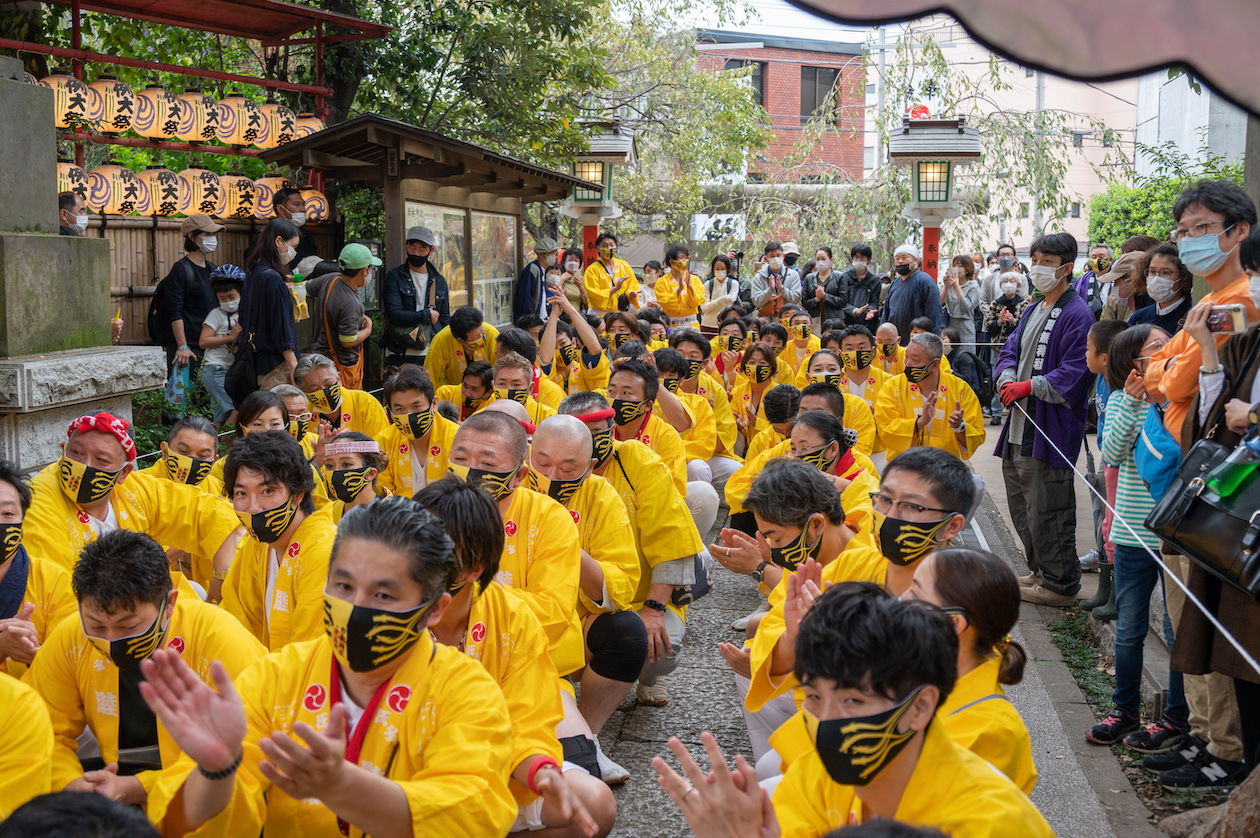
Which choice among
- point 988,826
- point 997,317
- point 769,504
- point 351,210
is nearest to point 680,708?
point 769,504

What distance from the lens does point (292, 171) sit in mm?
12211

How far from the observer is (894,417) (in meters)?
8.14

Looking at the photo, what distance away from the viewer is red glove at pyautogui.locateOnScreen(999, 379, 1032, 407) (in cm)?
685

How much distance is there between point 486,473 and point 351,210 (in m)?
8.49

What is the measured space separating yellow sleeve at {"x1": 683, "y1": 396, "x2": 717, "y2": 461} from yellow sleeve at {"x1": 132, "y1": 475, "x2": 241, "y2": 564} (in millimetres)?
3885

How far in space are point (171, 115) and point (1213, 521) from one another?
9.44 meters

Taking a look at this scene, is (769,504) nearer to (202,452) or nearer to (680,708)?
(680,708)

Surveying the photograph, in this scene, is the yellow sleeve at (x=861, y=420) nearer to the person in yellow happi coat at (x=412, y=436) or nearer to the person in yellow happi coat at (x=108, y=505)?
the person in yellow happi coat at (x=412, y=436)

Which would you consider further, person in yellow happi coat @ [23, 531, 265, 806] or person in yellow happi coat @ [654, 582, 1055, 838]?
person in yellow happi coat @ [23, 531, 265, 806]

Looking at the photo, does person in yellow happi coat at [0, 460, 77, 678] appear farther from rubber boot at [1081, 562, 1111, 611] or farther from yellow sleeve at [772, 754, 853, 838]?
rubber boot at [1081, 562, 1111, 611]

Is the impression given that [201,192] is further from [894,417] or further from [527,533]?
[527,533]

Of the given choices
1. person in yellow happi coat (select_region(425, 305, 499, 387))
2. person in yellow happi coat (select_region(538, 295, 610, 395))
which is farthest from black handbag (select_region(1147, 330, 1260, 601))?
person in yellow happi coat (select_region(538, 295, 610, 395))

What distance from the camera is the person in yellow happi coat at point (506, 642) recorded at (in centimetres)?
316

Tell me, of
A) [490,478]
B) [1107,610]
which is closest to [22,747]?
[490,478]
